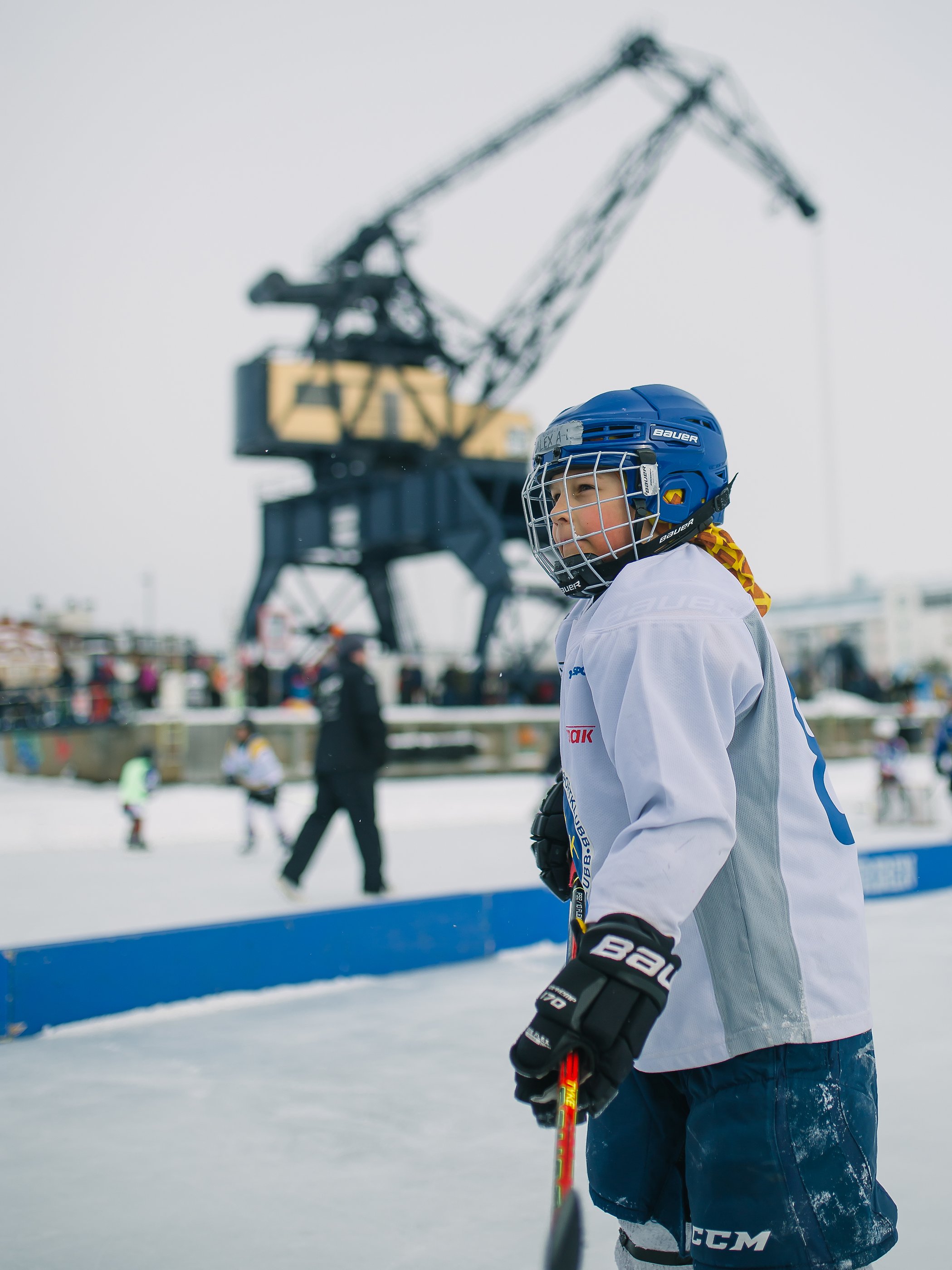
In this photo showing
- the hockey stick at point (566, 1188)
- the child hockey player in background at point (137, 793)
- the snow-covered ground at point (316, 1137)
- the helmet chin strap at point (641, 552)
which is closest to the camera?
the hockey stick at point (566, 1188)

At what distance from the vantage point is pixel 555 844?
176 cm

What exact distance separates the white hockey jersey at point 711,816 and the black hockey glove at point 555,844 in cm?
35

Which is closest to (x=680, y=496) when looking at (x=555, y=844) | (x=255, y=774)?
(x=555, y=844)

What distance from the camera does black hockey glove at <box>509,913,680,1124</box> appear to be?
1.13 metres

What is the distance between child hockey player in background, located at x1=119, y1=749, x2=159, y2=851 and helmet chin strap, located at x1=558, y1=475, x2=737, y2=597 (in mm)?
8513

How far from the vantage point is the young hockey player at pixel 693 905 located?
116 cm

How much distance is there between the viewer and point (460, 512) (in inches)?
942

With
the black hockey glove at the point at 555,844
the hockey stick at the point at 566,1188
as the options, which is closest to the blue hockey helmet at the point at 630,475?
the black hockey glove at the point at 555,844

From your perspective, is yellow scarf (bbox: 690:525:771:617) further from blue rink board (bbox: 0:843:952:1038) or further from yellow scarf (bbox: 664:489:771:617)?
blue rink board (bbox: 0:843:952:1038)

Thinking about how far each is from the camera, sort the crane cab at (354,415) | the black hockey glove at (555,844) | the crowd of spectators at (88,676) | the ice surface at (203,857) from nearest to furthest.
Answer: the black hockey glove at (555,844) → the ice surface at (203,857) → the crowd of spectators at (88,676) → the crane cab at (354,415)

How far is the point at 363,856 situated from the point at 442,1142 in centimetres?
363

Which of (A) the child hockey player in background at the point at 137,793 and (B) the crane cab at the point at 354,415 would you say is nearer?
(A) the child hockey player in background at the point at 137,793

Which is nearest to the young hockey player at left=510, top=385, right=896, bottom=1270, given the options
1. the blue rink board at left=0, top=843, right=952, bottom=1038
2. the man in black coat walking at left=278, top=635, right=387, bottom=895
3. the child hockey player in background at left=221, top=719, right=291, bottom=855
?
the blue rink board at left=0, top=843, right=952, bottom=1038

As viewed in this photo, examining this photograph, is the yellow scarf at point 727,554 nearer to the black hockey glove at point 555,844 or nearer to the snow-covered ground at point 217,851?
the black hockey glove at point 555,844
